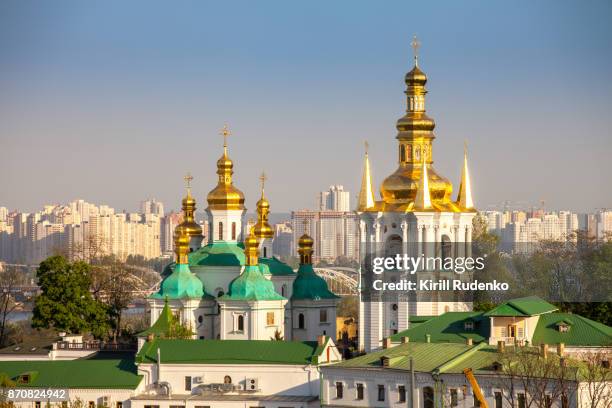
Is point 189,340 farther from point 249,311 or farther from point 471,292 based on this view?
point 471,292

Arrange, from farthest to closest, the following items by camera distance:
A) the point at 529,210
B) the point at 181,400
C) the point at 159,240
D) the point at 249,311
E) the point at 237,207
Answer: the point at 159,240 < the point at 529,210 < the point at 237,207 < the point at 249,311 < the point at 181,400

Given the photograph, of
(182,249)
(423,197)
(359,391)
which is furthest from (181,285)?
(359,391)

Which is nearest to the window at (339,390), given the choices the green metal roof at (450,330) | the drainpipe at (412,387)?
the drainpipe at (412,387)

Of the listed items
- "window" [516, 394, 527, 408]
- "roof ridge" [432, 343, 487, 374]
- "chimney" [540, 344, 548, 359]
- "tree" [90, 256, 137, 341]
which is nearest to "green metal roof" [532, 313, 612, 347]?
"roof ridge" [432, 343, 487, 374]

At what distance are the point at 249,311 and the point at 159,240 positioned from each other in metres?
111

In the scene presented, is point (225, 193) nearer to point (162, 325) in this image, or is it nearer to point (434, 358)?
point (162, 325)

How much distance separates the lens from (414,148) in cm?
5416

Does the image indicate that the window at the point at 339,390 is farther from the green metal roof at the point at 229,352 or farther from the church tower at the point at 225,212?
the church tower at the point at 225,212

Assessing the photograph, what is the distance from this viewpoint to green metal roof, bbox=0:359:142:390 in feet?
151

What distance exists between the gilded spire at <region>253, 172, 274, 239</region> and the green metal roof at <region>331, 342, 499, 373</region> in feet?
50.8

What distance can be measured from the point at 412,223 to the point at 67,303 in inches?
462

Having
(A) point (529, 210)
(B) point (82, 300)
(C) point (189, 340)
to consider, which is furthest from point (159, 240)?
(C) point (189, 340)

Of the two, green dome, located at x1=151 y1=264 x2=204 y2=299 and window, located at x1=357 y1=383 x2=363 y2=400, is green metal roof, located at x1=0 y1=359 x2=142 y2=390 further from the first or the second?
green dome, located at x1=151 y1=264 x2=204 y2=299

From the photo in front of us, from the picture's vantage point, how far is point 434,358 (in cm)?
4172
